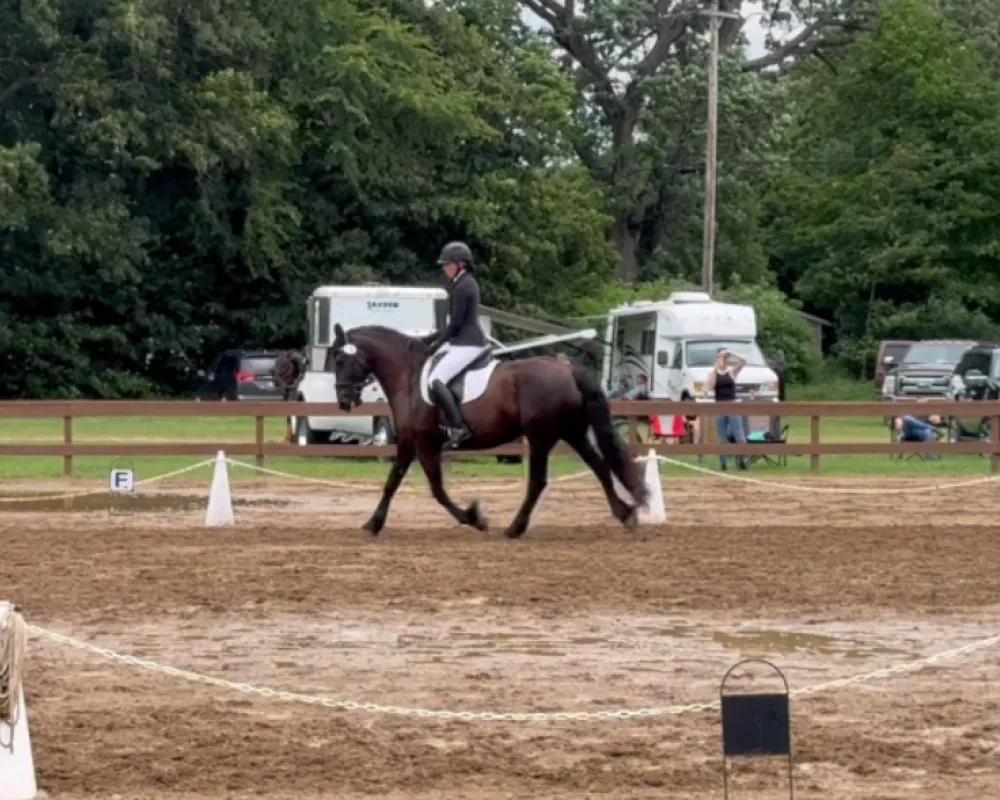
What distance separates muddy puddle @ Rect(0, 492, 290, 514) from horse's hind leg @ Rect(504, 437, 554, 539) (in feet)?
17.0

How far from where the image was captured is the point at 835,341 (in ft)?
244

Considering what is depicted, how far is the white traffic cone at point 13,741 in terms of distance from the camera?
7.86 meters

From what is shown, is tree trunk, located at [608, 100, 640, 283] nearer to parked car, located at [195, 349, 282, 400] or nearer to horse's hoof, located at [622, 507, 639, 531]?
parked car, located at [195, 349, 282, 400]

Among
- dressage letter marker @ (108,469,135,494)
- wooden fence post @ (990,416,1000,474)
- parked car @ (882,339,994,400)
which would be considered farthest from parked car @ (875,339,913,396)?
dressage letter marker @ (108,469,135,494)

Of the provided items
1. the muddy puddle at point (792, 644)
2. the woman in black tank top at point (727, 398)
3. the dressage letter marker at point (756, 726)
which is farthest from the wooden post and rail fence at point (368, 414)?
→ the dressage letter marker at point (756, 726)

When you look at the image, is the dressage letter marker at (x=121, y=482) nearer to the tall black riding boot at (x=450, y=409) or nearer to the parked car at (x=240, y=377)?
the tall black riding boot at (x=450, y=409)

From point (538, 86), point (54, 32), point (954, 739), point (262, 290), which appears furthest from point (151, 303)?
point (954, 739)

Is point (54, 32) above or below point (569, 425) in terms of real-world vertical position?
above

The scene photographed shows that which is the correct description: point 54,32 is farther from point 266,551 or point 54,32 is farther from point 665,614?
point 665,614

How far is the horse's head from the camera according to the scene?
18.9 metres

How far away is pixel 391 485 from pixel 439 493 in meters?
0.45

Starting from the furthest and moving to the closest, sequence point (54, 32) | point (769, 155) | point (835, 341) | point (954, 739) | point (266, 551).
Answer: point (835, 341), point (769, 155), point (54, 32), point (266, 551), point (954, 739)

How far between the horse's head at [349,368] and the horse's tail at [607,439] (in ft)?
7.02

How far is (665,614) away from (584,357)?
38.6 m
